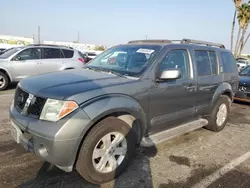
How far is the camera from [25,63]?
923 cm

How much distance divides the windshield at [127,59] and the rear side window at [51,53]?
6.05 m

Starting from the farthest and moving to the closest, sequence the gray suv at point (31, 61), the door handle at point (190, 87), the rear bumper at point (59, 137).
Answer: the gray suv at point (31, 61)
the door handle at point (190, 87)
the rear bumper at point (59, 137)

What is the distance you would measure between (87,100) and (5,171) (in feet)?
5.16

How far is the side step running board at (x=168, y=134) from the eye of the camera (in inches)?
136

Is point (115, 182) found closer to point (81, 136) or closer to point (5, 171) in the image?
point (81, 136)

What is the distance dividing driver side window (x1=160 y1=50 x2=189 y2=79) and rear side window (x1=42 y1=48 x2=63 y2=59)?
711 centimetres

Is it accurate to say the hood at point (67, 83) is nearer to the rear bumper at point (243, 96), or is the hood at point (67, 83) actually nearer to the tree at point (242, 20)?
the rear bumper at point (243, 96)

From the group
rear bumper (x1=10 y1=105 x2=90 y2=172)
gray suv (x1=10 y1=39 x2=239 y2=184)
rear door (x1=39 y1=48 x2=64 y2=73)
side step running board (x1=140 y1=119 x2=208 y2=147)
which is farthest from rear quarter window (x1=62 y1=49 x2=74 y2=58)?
rear bumper (x1=10 y1=105 x2=90 y2=172)

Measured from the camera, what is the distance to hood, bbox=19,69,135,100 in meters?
2.70

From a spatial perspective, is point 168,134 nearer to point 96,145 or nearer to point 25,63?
point 96,145

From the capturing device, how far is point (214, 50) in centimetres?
497

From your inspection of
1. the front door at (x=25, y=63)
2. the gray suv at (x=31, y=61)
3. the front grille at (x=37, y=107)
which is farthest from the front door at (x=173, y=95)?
the front door at (x=25, y=63)

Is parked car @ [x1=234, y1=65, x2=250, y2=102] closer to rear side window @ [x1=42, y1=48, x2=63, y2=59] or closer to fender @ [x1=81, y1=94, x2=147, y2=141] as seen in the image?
fender @ [x1=81, y1=94, x2=147, y2=141]

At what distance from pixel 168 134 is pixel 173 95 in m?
0.64
